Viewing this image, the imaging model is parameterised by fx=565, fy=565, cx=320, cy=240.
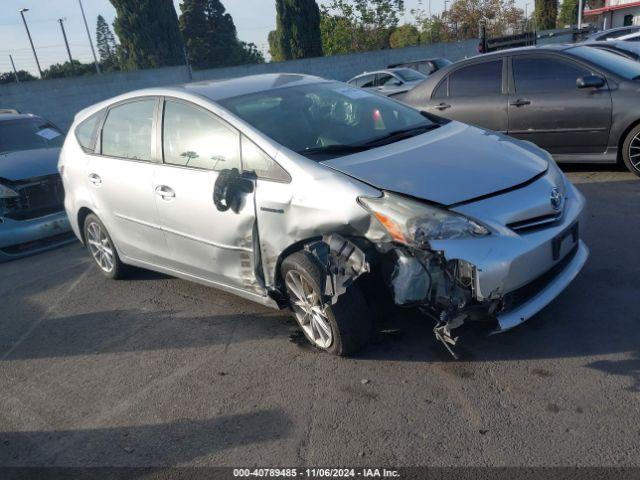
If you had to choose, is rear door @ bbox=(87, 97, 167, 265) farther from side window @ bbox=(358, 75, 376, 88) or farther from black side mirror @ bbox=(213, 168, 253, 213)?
side window @ bbox=(358, 75, 376, 88)

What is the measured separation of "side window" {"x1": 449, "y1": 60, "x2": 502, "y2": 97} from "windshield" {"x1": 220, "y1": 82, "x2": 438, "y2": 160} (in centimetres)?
303

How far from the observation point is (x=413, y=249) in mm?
3006

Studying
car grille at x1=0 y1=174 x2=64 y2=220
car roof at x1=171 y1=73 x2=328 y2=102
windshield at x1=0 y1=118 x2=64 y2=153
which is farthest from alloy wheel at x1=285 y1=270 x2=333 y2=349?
windshield at x1=0 y1=118 x2=64 y2=153

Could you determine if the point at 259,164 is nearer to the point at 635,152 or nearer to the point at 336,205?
the point at 336,205

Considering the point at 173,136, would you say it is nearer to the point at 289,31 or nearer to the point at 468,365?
the point at 468,365

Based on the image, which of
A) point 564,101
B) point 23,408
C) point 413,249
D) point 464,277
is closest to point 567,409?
point 464,277

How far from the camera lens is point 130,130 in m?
4.71

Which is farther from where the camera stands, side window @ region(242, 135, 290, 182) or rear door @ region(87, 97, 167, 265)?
rear door @ region(87, 97, 167, 265)

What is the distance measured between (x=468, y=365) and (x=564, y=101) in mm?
4441

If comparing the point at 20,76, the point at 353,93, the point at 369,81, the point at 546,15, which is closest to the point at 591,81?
the point at 353,93

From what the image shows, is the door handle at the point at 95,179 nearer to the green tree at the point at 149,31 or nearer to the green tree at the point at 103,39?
the green tree at the point at 149,31

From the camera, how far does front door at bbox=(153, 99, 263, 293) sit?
377cm


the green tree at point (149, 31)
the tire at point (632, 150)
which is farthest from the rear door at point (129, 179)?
the green tree at point (149, 31)

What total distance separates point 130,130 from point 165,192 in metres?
0.88
